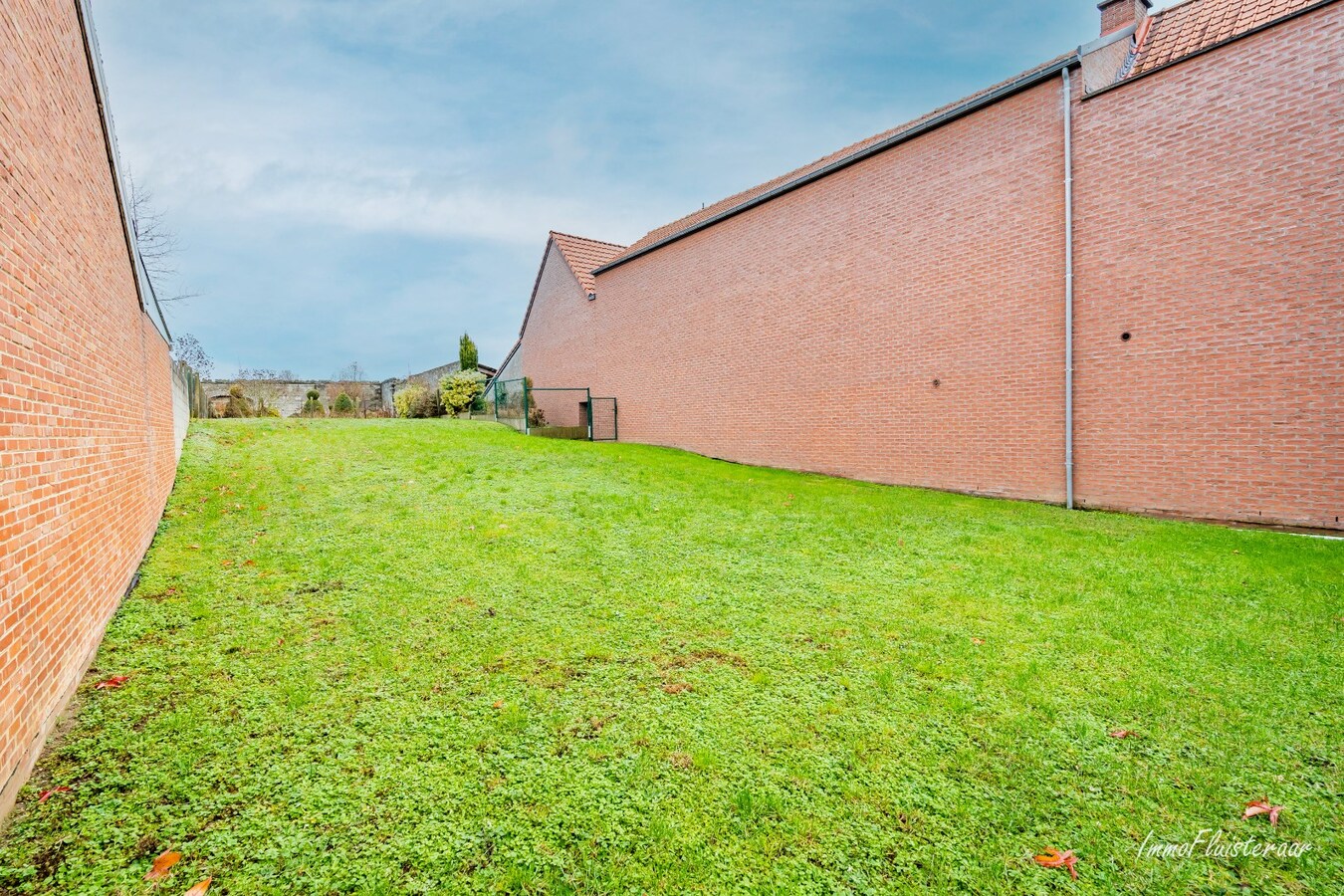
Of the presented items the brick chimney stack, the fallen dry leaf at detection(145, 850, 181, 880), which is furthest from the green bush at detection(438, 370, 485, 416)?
the fallen dry leaf at detection(145, 850, 181, 880)

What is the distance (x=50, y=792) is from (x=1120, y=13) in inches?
562

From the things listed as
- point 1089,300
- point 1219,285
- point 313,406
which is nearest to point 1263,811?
point 1219,285

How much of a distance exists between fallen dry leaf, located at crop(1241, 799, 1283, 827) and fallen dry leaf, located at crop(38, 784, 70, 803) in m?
4.76

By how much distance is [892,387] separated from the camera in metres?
10.4

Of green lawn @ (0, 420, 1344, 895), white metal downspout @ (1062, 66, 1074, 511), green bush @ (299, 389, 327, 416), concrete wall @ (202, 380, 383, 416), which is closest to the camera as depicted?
green lawn @ (0, 420, 1344, 895)

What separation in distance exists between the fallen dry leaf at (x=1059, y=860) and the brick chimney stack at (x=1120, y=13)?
11.6 metres

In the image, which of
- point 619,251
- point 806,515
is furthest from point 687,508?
point 619,251

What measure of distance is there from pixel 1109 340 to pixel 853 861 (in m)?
8.65

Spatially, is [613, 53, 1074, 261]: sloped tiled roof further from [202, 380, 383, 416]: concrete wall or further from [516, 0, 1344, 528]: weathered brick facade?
[202, 380, 383, 416]: concrete wall

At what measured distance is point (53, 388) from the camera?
9.63ft

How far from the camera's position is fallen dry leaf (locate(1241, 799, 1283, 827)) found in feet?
7.65

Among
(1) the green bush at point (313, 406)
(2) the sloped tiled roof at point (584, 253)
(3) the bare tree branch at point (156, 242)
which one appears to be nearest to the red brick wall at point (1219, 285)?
(2) the sloped tiled roof at point (584, 253)

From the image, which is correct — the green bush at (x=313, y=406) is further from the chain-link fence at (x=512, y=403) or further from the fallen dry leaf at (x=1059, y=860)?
the fallen dry leaf at (x=1059, y=860)

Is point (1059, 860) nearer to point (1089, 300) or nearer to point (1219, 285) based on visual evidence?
point (1219, 285)
